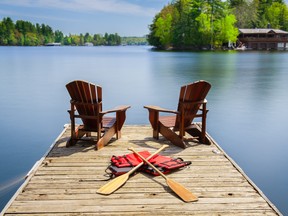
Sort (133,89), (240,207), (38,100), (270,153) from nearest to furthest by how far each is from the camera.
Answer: (240,207) → (270,153) → (38,100) → (133,89)

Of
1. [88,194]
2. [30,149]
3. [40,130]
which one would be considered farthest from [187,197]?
[40,130]

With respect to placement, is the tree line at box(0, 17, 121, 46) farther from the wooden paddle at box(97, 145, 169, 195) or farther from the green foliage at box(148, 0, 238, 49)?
the wooden paddle at box(97, 145, 169, 195)

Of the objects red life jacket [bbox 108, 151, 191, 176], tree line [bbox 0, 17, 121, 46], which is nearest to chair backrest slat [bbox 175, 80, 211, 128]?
red life jacket [bbox 108, 151, 191, 176]

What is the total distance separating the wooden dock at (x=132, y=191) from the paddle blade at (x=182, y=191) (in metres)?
0.05

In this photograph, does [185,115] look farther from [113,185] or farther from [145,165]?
[113,185]

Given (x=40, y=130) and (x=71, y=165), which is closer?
(x=71, y=165)

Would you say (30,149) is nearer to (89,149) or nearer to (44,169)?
(89,149)

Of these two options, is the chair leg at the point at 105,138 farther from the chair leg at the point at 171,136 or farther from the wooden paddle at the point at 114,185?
the wooden paddle at the point at 114,185

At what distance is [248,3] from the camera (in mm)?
81312

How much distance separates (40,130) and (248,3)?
80116 millimetres

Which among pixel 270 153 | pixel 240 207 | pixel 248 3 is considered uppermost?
pixel 248 3

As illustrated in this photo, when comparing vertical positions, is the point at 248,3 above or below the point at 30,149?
above

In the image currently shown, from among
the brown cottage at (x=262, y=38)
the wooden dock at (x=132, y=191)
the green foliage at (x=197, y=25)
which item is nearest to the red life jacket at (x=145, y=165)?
the wooden dock at (x=132, y=191)

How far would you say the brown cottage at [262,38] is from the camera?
68.3 metres
